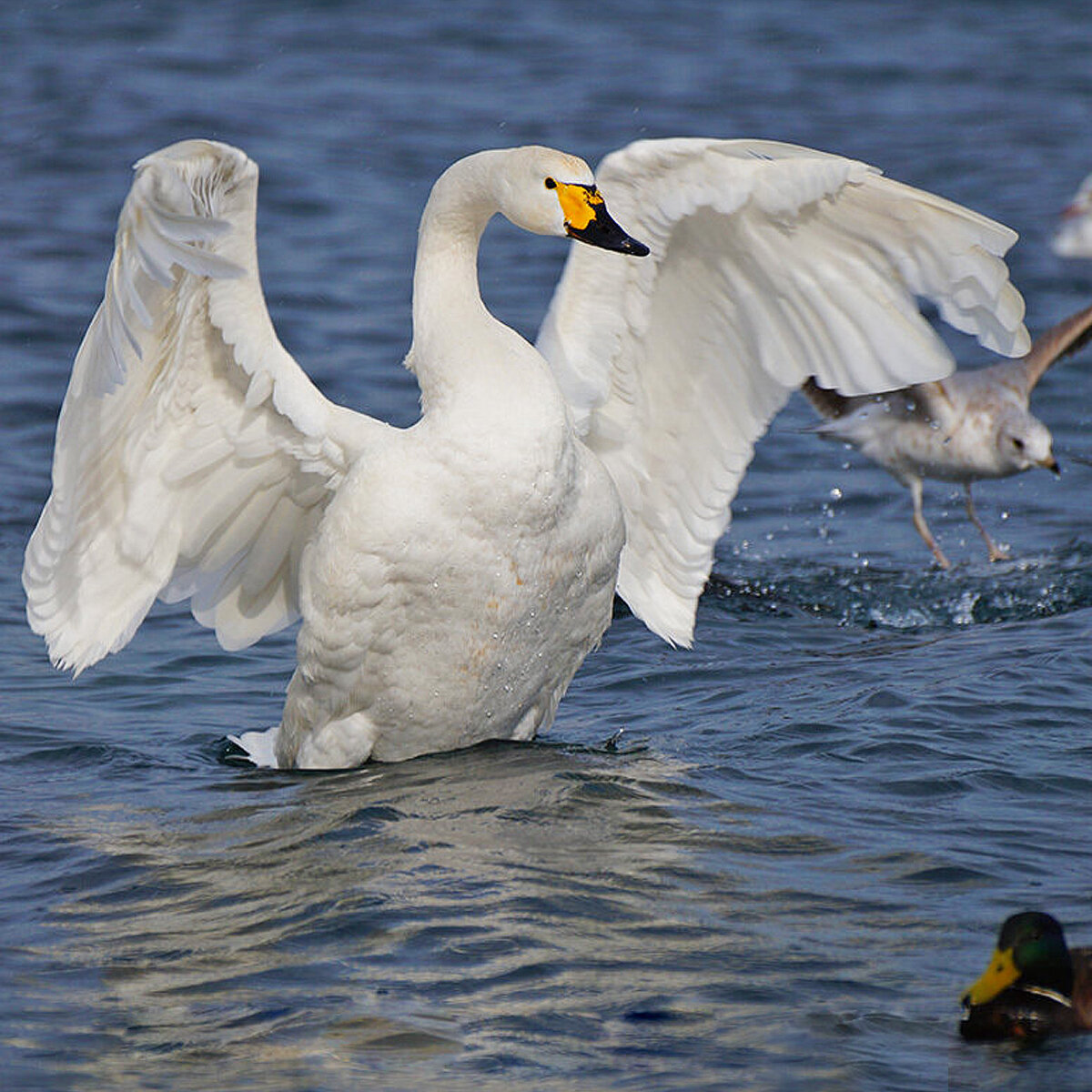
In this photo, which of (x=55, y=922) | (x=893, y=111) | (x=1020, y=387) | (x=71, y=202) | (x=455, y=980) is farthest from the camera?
(x=893, y=111)

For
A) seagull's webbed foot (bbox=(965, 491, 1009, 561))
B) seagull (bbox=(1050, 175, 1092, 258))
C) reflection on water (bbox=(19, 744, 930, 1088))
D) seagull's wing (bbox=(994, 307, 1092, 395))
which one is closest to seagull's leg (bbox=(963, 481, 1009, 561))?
seagull's webbed foot (bbox=(965, 491, 1009, 561))

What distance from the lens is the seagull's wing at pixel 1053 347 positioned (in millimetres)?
10789

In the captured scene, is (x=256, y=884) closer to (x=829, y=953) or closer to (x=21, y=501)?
(x=829, y=953)

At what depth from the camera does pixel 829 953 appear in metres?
5.14

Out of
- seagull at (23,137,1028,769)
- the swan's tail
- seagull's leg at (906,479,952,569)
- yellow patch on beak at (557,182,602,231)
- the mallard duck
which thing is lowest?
seagull's leg at (906,479,952,569)

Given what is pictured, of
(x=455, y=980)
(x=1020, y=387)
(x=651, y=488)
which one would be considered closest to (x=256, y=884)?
(x=455, y=980)

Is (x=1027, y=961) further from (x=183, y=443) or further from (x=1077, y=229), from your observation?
(x=1077, y=229)

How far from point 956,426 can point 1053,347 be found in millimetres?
803

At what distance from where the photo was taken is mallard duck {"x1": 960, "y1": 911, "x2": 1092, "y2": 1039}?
459 centimetres

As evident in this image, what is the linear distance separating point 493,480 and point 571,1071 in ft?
6.13

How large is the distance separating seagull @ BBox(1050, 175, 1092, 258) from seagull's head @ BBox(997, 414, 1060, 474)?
3478mm

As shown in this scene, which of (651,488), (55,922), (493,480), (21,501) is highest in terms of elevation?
(493,480)

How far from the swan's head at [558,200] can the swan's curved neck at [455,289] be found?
0.07 m

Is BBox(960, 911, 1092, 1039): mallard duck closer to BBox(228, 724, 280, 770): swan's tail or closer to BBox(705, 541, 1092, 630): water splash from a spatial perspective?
BBox(228, 724, 280, 770): swan's tail
